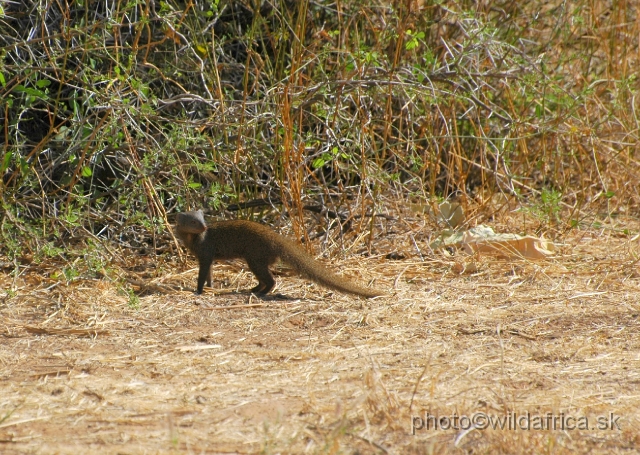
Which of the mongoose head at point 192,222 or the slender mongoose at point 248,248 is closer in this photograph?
the slender mongoose at point 248,248

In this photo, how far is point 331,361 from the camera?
11.5ft

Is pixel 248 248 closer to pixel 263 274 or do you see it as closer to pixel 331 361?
pixel 263 274

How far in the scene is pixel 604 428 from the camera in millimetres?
2818

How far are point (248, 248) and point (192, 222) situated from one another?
349 mm

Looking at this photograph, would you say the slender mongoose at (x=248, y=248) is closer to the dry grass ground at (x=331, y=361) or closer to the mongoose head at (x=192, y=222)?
the mongoose head at (x=192, y=222)

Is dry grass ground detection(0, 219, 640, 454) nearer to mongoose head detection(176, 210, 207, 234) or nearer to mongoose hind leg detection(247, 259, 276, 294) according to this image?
mongoose hind leg detection(247, 259, 276, 294)

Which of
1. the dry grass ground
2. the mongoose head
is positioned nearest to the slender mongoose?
the mongoose head

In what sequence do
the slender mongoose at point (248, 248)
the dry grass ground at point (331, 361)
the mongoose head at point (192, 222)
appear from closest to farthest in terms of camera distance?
1. the dry grass ground at point (331, 361)
2. the slender mongoose at point (248, 248)
3. the mongoose head at point (192, 222)

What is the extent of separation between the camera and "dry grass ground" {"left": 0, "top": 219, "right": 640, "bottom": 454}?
8.98 ft

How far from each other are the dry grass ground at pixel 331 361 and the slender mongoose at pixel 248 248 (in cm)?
14

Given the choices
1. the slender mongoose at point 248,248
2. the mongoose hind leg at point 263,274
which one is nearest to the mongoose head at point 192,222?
the slender mongoose at point 248,248

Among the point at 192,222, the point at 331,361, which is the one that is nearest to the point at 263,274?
the point at 192,222

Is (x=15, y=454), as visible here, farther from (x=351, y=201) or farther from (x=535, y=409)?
(x=351, y=201)

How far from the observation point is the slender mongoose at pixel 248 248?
4574mm
